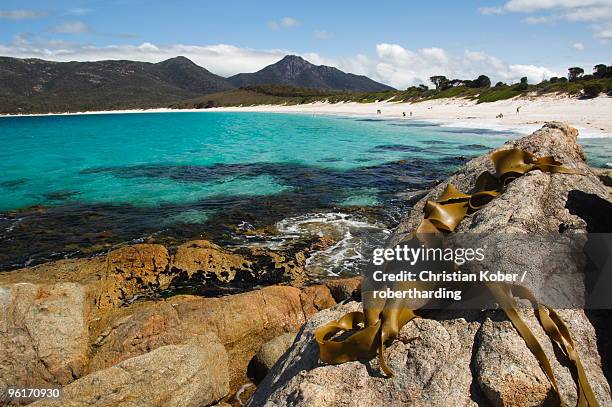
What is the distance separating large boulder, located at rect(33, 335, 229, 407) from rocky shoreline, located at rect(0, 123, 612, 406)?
0.5 inches

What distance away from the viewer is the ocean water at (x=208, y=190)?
13.0 meters

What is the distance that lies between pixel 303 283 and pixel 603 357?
679cm

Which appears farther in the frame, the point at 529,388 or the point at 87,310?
the point at 87,310

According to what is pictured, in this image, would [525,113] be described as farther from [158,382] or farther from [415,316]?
[158,382]

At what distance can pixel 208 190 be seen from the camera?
19.5 metres

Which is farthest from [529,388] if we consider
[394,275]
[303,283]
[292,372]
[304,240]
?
[304,240]

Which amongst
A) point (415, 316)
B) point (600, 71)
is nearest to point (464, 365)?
point (415, 316)

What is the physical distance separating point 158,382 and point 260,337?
203cm

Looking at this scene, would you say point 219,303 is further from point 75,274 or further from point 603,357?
point 603,357

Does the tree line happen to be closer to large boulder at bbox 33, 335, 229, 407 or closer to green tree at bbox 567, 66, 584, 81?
green tree at bbox 567, 66, 584, 81

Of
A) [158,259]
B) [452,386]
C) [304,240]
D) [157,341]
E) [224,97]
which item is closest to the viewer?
[452,386]

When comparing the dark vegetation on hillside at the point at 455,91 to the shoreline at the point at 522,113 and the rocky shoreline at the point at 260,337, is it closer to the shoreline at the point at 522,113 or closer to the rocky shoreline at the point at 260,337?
the shoreline at the point at 522,113

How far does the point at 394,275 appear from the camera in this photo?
3.76 m

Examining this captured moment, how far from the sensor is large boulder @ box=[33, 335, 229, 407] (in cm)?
454
